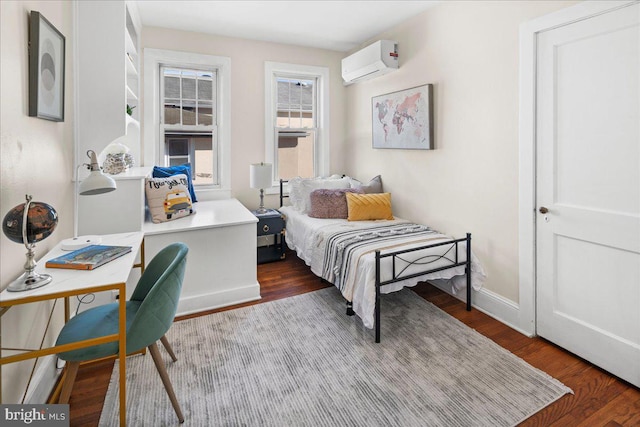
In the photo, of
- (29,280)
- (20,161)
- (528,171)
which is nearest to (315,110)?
(528,171)

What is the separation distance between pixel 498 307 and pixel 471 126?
1.46 metres

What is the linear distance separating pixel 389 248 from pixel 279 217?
1.60 metres

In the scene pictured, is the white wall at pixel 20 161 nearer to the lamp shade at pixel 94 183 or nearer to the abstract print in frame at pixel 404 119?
the lamp shade at pixel 94 183

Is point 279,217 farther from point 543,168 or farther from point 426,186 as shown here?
point 543,168

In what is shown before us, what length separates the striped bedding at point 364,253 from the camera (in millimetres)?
2469

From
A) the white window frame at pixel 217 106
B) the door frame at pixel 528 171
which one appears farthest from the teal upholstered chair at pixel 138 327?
the white window frame at pixel 217 106

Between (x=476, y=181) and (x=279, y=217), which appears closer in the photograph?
(x=476, y=181)

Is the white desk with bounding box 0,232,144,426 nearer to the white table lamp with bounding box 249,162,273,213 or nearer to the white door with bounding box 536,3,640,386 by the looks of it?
the white table lamp with bounding box 249,162,273,213

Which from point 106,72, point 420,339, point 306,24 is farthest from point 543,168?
point 106,72

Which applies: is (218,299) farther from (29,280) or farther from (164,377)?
(29,280)

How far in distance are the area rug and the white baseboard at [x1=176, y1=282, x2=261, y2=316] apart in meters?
0.17

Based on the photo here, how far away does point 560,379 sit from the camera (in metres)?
1.98

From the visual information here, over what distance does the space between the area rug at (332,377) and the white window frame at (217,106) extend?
1.91m

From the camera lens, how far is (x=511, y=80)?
247cm
